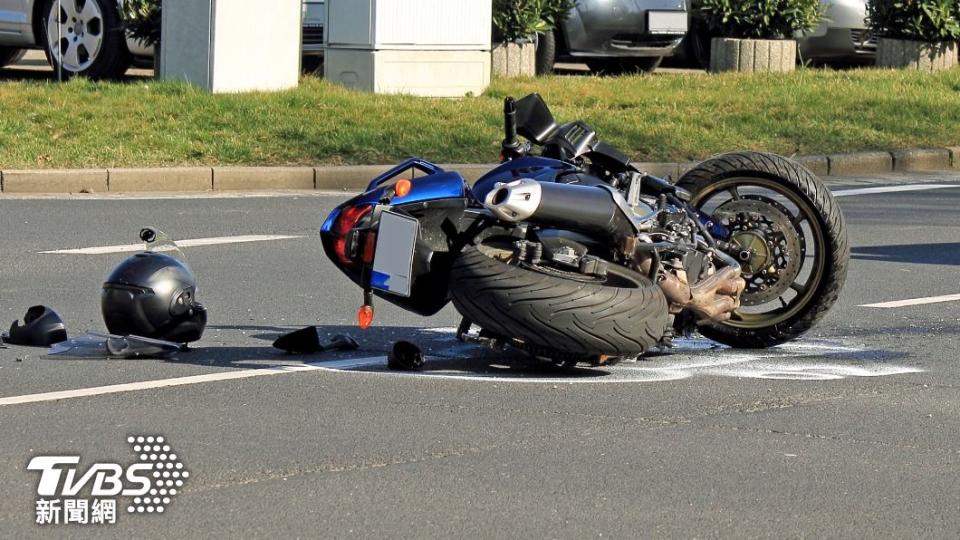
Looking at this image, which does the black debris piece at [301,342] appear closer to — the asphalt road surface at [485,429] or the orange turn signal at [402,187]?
the asphalt road surface at [485,429]

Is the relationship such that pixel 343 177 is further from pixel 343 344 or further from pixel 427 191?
pixel 427 191

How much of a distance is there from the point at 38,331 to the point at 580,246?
2215 millimetres

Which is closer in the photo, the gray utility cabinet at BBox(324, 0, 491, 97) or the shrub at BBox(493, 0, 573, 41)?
the gray utility cabinet at BBox(324, 0, 491, 97)

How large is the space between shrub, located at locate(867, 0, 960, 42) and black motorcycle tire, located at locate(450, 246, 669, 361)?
43.7ft

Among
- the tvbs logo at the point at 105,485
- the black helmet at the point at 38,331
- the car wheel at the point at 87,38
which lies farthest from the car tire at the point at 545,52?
the tvbs logo at the point at 105,485

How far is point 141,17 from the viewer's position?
1569 centimetres

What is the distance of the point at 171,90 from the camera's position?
14625mm

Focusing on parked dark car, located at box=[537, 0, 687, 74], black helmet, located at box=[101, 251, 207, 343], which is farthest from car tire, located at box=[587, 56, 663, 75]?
black helmet, located at box=[101, 251, 207, 343]

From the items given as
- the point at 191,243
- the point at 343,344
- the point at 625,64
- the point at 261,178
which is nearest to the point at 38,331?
the point at 343,344

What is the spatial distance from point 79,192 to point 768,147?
5.70 meters

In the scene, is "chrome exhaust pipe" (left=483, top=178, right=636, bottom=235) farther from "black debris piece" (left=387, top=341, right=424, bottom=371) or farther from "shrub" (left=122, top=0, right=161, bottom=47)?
"shrub" (left=122, top=0, right=161, bottom=47)

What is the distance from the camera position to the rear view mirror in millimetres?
6562

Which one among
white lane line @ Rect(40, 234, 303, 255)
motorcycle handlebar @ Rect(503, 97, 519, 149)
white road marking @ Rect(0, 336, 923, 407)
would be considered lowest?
white road marking @ Rect(0, 336, 923, 407)

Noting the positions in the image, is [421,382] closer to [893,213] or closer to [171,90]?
[893,213]
